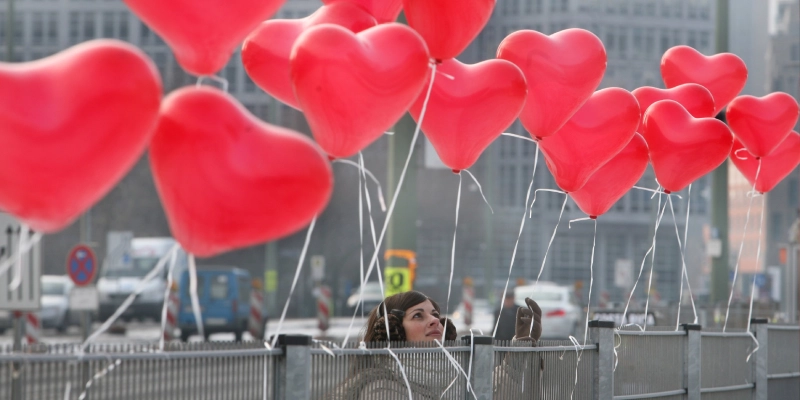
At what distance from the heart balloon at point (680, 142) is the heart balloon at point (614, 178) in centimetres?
20

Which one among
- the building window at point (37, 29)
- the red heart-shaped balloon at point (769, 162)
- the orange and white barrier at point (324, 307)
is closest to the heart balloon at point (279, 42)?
the red heart-shaped balloon at point (769, 162)

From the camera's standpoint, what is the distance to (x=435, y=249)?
211ft

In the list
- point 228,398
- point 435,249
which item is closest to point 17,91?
point 228,398

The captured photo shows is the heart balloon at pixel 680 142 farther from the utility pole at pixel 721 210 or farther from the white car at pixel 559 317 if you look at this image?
the white car at pixel 559 317

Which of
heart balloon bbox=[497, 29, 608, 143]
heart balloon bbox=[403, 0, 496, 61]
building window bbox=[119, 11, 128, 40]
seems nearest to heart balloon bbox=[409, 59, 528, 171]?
heart balloon bbox=[403, 0, 496, 61]

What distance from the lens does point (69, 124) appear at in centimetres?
341

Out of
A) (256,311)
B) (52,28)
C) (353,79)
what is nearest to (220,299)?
(256,311)

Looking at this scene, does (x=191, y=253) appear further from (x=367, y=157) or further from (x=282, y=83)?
(x=367, y=157)

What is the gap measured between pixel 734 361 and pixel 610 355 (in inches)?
96.1

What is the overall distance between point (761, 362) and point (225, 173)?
6874mm

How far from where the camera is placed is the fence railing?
3.63m

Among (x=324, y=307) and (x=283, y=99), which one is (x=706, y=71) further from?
(x=324, y=307)

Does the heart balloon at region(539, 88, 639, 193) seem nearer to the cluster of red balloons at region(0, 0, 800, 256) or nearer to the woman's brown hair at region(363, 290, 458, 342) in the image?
the cluster of red balloons at region(0, 0, 800, 256)

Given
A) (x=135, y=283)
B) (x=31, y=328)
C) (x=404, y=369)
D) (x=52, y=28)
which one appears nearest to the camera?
(x=404, y=369)
